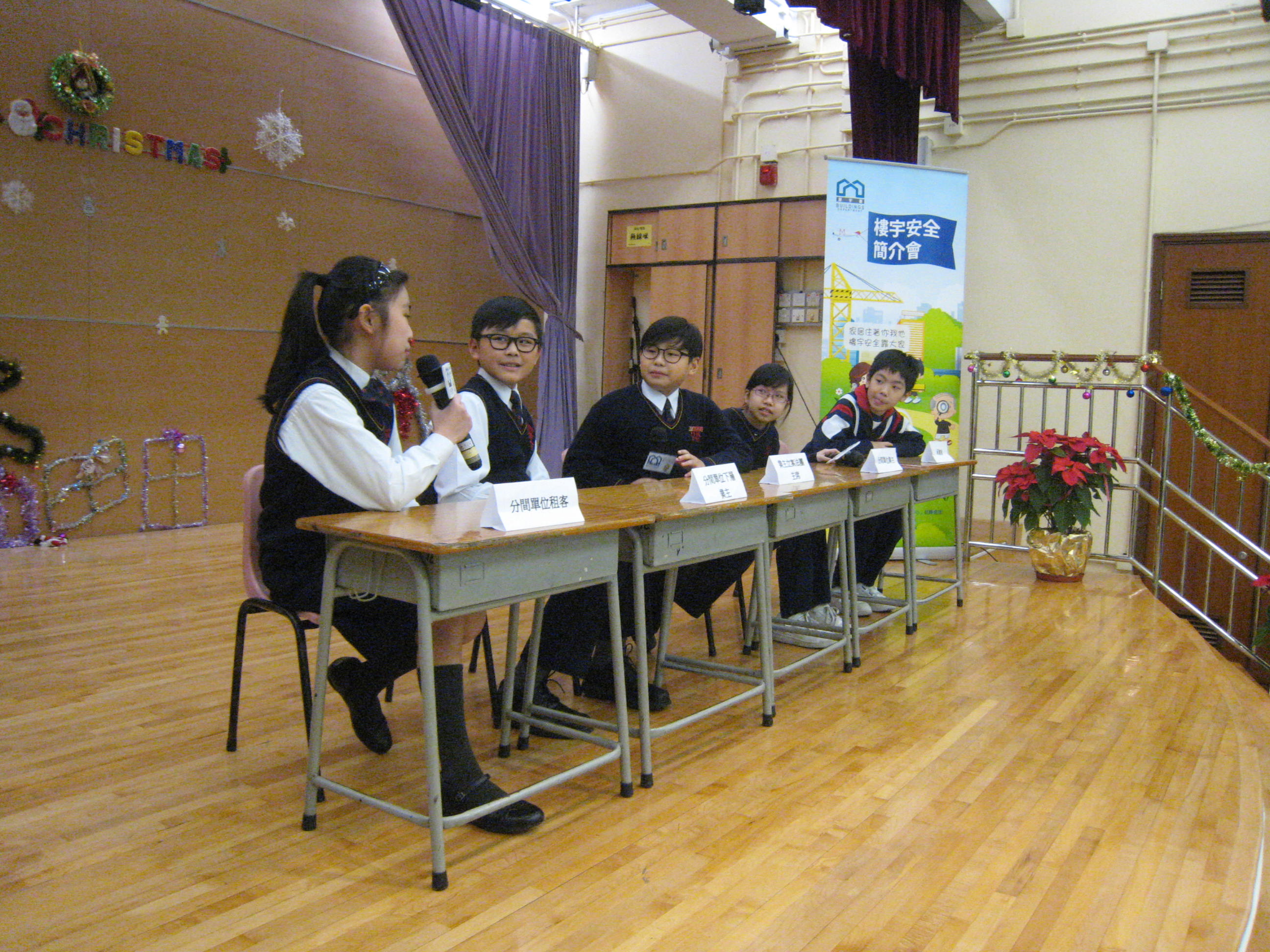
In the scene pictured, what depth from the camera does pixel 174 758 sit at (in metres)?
2.30

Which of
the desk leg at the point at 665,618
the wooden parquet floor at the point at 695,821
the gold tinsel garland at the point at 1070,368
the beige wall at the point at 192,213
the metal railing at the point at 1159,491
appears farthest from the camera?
the metal railing at the point at 1159,491

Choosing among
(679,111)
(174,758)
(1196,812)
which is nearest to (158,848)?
(174,758)

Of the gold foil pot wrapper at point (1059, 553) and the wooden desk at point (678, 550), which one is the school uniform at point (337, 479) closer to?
the wooden desk at point (678, 550)

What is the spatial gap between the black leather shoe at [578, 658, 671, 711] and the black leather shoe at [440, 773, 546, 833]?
776mm

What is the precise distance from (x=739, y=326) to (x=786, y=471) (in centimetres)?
429

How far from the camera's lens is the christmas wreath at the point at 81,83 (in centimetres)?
486

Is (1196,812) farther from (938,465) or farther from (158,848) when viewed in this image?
(158,848)

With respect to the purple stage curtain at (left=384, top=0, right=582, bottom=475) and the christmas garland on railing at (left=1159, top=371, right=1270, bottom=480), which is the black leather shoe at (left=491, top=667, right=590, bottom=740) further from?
the purple stage curtain at (left=384, top=0, right=582, bottom=475)

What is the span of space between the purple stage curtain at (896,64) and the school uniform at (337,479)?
355 cm

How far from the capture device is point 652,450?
301 centimetres

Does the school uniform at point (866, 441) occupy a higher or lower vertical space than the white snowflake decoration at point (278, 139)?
lower

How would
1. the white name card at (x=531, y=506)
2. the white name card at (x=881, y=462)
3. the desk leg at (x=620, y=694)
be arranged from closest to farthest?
the white name card at (x=531, y=506) → the desk leg at (x=620, y=694) → the white name card at (x=881, y=462)

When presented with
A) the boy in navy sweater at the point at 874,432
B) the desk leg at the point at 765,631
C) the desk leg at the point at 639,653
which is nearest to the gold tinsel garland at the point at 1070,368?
the boy in navy sweater at the point at 874,432

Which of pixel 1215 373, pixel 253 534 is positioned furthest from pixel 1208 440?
pixel 253 534
